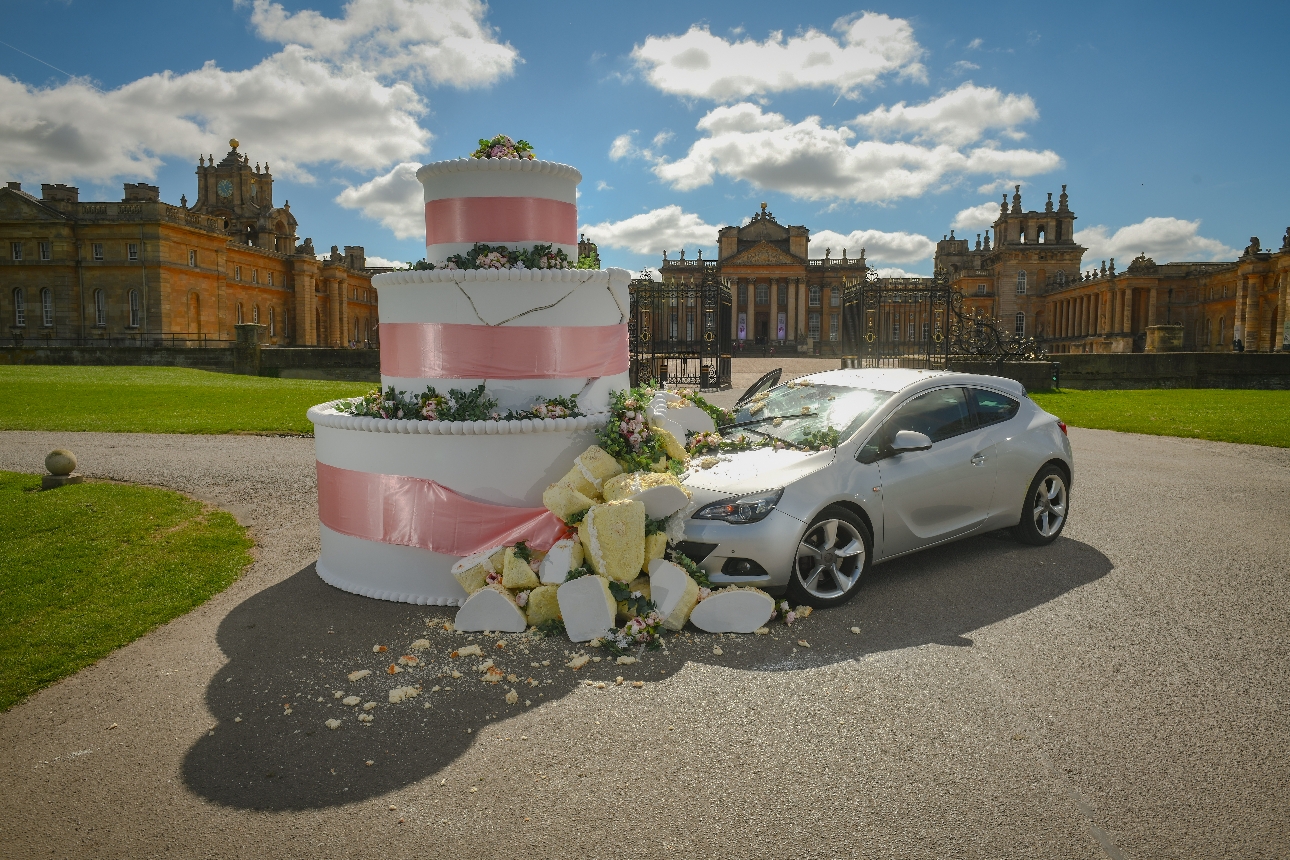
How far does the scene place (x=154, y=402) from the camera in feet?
67.0

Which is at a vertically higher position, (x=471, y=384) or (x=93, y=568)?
(x=471, y=384)

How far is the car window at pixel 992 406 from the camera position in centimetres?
674

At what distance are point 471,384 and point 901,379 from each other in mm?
3622

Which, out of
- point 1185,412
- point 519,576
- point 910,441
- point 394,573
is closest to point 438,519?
point 394,573

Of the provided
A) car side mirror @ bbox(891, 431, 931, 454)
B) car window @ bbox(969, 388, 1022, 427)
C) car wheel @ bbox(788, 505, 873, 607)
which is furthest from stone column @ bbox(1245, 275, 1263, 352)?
car wheel @ bbox(788, 505, 873, 607)

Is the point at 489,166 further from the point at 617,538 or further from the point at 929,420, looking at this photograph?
the point at 929,420

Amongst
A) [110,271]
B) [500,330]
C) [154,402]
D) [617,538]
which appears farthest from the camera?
[110,271]

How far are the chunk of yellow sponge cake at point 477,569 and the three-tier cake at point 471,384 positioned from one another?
0.22m

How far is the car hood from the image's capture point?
212 inches

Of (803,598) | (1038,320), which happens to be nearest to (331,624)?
(803,598)

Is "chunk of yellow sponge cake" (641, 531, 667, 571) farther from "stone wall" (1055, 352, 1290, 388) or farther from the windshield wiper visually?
"stone wall" (1055, 352, 1290, 388)

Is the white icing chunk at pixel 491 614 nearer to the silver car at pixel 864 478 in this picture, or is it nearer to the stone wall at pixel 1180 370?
the silver car at pixel 864 478

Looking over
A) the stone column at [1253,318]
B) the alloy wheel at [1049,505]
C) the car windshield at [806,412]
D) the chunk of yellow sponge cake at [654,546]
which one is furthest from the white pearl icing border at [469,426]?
the stone column at [1253,318]

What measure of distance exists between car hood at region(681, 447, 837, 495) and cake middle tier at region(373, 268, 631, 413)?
111cm
